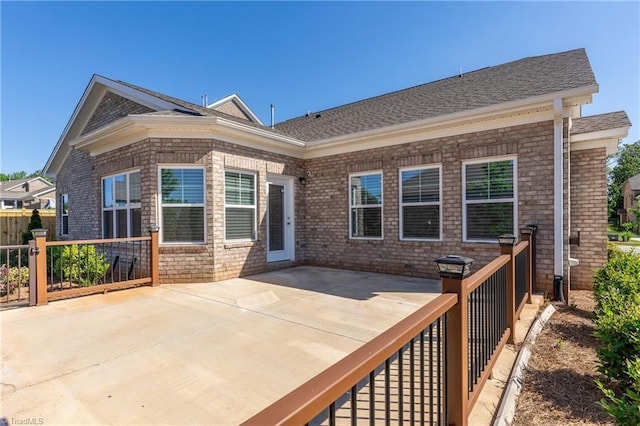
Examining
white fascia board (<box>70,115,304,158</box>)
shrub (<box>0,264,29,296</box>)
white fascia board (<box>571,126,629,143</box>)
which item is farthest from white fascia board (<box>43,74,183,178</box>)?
white fascia board (<box>571,126,629,143</box>)

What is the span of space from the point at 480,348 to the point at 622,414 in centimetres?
92

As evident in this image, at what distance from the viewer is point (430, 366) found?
1600 mm

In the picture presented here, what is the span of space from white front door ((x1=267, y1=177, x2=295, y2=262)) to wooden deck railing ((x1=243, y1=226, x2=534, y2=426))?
18.2ft

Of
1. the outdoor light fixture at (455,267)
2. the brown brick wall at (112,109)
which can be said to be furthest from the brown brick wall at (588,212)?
the brown brick wall at (112,109)

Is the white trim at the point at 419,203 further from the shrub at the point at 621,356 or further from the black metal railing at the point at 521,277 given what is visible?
the shrub at the point at 621,356

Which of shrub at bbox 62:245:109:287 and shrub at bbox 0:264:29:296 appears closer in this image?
shrub at bbox 0:264:29:296

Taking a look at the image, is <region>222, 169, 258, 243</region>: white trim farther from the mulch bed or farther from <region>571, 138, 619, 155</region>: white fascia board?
<region>571, 138, 619, 155</region>: white fascia board

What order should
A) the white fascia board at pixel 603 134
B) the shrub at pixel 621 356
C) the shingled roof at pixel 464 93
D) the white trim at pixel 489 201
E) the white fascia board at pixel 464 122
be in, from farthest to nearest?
the shingled roof at pixel 464 93
the white trim at pixel 489 201
the white fascia board at pixel 603 134
the white fascia board at pixel 464 122
the shrub at pixel 621 356

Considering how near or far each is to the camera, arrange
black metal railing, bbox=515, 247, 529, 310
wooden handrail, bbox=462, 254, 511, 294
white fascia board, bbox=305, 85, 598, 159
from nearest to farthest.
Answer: wooden handrail, bbox=462, 254, 511, 294 < black metal railing, bbox=515, 247, 529, 310 < white fascia board, bbox=305, 85, 598, 159

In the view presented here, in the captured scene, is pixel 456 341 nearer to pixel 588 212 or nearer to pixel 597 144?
pixel 588 212

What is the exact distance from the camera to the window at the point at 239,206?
7016 mm

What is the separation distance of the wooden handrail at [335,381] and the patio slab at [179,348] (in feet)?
4.91

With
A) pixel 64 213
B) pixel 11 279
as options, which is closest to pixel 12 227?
pixel 64 213

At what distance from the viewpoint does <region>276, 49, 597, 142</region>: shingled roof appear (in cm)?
603
